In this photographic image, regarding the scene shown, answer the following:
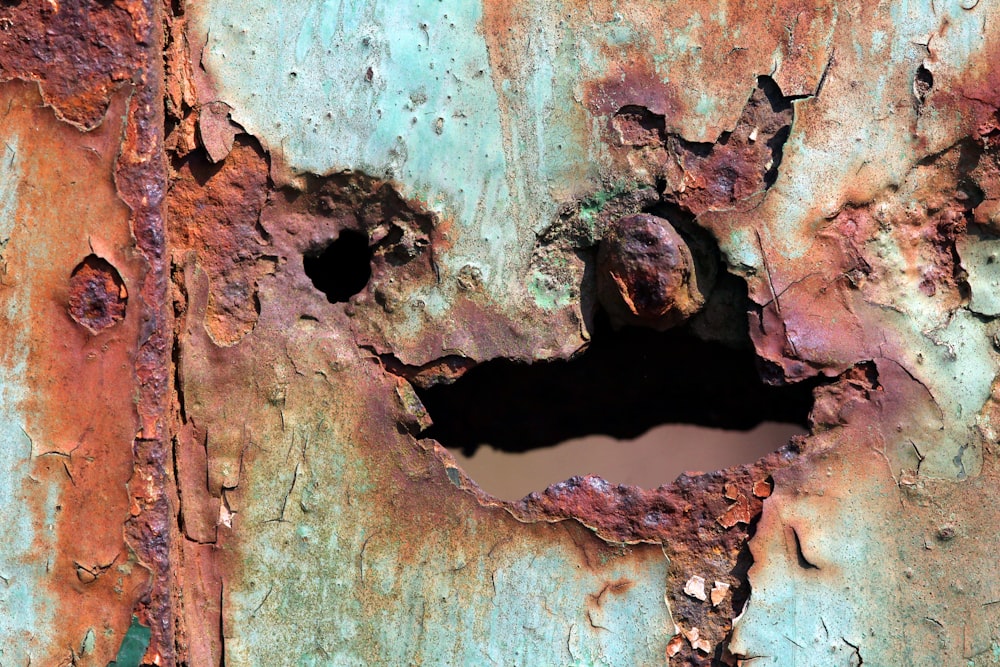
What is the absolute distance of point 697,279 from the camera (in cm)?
195

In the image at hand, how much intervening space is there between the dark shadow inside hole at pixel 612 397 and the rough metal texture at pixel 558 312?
0.53 meters

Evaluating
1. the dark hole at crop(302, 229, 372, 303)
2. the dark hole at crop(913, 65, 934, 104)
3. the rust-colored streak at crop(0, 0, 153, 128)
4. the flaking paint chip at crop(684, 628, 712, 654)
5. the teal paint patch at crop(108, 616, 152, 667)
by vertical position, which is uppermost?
the rust-colored streak at crop(0, 0, 153, 128)

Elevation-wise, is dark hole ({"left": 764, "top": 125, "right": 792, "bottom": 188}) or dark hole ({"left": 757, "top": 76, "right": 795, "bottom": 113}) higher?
dark hole ({"left": 757, "top": 76, "right": 795, "bottom": 113})

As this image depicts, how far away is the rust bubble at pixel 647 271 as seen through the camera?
6.17 feet

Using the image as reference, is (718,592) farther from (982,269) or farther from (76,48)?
(76,48)

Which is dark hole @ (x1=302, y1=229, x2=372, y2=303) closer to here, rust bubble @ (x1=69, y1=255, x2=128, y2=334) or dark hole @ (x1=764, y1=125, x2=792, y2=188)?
rust bubble @ (x1=69, y1=255, x2=128, y2=334)

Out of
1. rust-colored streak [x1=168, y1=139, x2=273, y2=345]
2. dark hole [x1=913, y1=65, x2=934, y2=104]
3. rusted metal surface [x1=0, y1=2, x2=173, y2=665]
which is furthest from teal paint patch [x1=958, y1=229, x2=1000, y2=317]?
rusted metal surface [x1=0, y1=2, x2=173, y2=665]

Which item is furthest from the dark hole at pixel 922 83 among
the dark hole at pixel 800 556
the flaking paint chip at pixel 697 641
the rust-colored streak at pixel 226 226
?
the rust-colored streak at pixel 226 226

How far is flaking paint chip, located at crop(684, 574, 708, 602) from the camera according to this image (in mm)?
1891

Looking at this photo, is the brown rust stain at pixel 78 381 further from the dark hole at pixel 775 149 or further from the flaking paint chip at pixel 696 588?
the dark hole at pixel 775 149

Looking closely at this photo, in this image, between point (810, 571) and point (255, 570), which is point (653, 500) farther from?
point (255, 570)

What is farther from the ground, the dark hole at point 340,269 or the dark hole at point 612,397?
the dark hole at point 340,269

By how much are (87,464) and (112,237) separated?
42cm

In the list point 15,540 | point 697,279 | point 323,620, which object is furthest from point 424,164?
point 15,540
